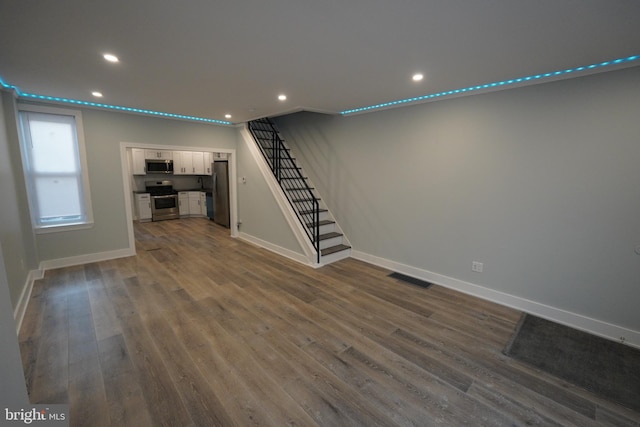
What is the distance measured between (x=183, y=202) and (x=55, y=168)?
178 inches

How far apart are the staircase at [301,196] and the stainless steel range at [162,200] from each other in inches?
160

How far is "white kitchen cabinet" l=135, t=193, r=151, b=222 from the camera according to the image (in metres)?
7.84

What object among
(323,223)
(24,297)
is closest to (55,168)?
(24,297)

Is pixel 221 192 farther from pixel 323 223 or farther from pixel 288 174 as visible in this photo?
pixel 323 223

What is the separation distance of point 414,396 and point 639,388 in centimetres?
172

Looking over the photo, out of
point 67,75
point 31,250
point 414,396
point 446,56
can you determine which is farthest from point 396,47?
A: point 31,250

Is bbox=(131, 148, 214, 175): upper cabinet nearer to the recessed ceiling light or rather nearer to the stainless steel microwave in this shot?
the stainless steel microwave

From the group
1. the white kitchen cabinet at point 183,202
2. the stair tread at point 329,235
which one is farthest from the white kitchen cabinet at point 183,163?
the stair tread at point 329,235

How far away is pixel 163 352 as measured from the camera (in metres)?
2.35

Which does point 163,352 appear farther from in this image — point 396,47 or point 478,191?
point 478,191

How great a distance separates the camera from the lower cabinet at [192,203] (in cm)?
862

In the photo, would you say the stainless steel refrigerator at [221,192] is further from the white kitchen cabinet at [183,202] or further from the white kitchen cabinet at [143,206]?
the white kitchen cabinet at [143,206]

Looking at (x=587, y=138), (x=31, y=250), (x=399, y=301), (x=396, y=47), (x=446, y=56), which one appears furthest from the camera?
(x=31, y=250)

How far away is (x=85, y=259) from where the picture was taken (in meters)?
4.51
